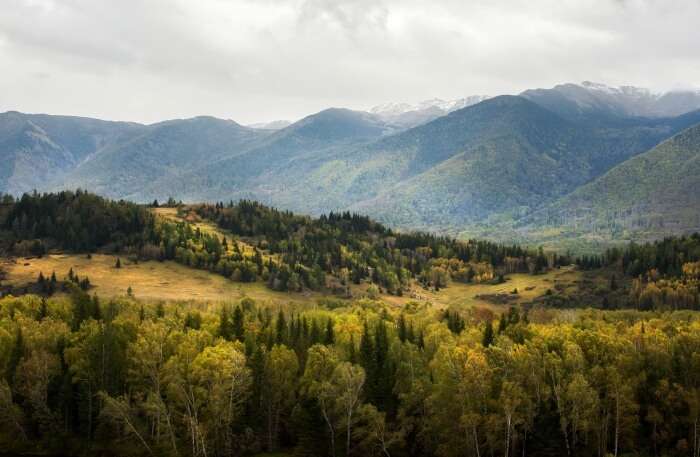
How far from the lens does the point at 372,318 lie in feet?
614

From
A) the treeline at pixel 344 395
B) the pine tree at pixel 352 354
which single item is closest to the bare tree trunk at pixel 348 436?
the treeline at pixel 344 395

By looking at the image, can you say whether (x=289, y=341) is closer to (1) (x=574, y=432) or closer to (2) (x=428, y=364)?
(2) (x=428, y=364)

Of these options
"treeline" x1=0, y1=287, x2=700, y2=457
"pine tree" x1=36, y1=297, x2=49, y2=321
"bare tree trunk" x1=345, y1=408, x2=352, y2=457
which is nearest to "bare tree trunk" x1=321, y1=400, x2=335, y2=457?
"treeline" x1=0, y1=287, x2=700, y2=457

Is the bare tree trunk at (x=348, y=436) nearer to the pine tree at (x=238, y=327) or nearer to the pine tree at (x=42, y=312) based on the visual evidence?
the pine tree at (x=238, y=327)

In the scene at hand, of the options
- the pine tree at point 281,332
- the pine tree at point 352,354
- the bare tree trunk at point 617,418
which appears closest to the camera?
the bare tree trunk at point 617,418

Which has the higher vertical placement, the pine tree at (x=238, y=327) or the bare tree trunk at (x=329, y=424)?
the pine tree at (x=238, y=327)

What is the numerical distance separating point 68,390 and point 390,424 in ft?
194

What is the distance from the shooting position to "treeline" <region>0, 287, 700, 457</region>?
348 feet

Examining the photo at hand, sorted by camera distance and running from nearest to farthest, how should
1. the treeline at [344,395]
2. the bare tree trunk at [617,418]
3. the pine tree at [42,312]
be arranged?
the bare tree trunk at [617,418] < the treeline at [344,395] < the pine tree at [42,312]

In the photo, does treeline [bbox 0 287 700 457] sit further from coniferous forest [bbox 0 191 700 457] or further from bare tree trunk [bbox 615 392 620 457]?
bare tree trunk [bbox 615 392 620 457]

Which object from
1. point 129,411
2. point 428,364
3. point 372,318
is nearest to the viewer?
point 129,411

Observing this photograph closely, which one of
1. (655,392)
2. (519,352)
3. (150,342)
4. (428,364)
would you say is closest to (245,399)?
(150,342)

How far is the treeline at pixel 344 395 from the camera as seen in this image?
348 feet

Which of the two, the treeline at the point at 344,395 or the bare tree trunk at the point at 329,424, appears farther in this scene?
the bare tree trunk at the point at 329,424
